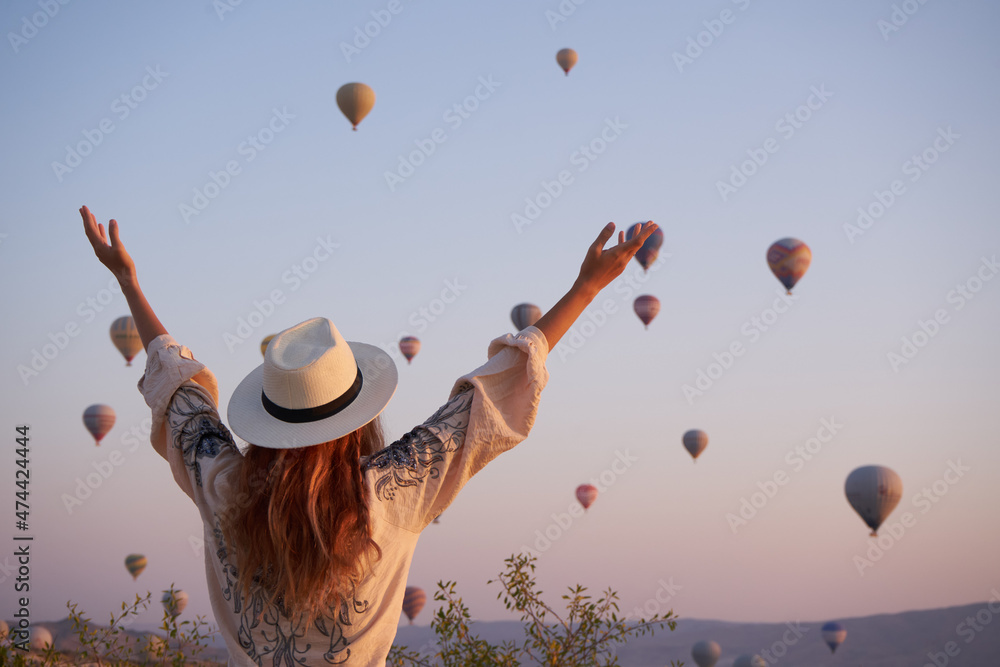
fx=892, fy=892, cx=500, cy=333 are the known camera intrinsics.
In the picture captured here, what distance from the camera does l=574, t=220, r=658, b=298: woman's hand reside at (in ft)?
9.78

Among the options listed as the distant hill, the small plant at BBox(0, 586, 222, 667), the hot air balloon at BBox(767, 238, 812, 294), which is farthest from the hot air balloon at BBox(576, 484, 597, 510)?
the distant hill

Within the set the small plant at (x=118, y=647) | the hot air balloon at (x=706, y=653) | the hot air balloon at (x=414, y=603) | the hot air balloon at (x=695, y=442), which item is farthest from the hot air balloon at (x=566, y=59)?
the small plant at (x=118, y=647)

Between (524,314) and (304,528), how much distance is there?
134ft

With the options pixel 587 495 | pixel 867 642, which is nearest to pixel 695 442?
pixel 587 495

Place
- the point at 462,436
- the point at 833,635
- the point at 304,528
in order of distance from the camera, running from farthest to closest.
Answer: the point at 833,635 → the point at 462,436 → the point at 304,528

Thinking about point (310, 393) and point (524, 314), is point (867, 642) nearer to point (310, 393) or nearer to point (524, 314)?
point (524, 314)

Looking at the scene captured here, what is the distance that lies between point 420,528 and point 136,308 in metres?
1.41

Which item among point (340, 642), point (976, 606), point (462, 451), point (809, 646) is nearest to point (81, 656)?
point (340, 642)

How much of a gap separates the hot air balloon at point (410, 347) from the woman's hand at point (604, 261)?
42375 mm

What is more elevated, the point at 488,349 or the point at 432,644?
the point at 488,349

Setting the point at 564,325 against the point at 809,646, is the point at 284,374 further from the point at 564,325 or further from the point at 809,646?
the point at 809,646

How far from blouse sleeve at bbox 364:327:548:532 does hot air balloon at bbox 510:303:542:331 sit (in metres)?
39.7

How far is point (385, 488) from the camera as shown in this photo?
8.57 feet

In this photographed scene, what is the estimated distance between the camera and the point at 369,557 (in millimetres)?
2564
